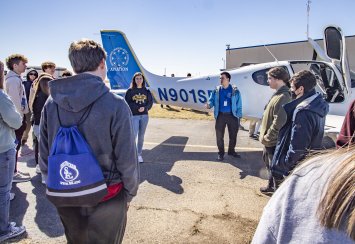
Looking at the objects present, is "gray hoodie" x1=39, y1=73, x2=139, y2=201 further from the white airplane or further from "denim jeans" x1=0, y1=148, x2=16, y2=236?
the white airplane

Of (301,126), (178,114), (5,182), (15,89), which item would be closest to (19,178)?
(15,89)

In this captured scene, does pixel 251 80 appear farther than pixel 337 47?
Yes

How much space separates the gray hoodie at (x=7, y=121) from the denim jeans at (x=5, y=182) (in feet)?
0.24

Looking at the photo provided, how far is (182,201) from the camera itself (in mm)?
3990

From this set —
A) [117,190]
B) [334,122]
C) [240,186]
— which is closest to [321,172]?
[117,190]

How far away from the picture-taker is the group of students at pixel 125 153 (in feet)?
2.14

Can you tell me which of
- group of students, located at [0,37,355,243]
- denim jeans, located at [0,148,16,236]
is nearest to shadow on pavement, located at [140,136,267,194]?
group of students, located at [0,37,355,243]

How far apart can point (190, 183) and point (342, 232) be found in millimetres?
4155

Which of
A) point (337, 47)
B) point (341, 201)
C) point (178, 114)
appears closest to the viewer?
point (341, 201)

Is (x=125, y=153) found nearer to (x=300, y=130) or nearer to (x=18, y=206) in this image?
(x=300, y=130)

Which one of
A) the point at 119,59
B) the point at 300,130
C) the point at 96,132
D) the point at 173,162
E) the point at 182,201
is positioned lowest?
the point at 173,162

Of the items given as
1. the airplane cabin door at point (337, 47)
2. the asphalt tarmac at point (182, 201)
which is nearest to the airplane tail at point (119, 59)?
the asphalt tarmac at point (182, 201)

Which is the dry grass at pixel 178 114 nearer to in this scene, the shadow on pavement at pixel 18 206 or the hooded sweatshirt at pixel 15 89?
the hooded sweatshirt at pixel 15 89

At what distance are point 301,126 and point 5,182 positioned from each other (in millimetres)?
2914
